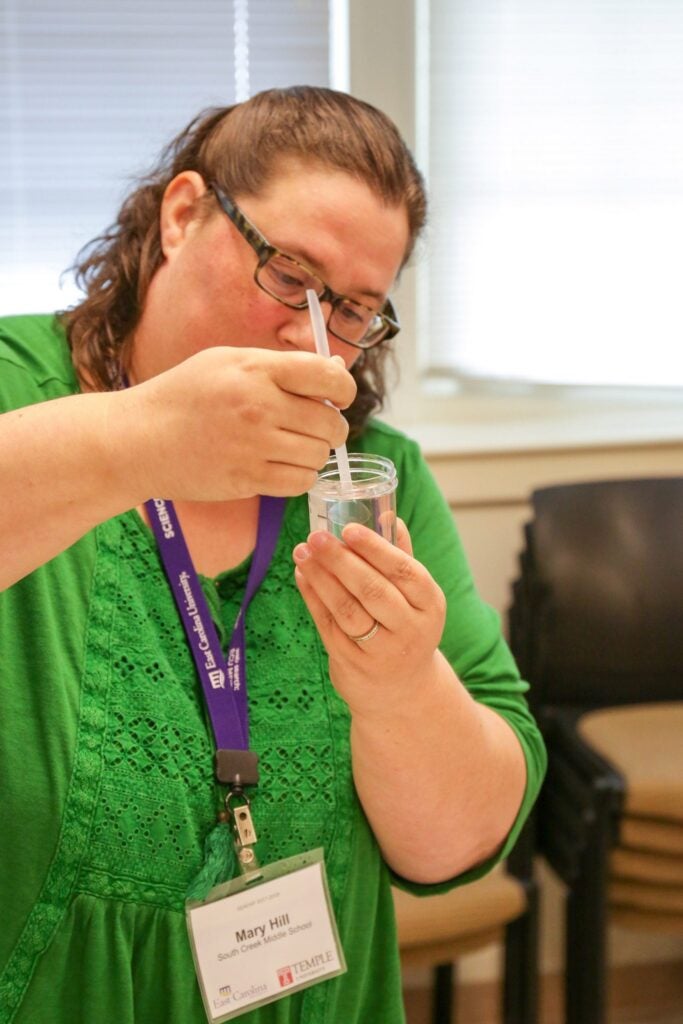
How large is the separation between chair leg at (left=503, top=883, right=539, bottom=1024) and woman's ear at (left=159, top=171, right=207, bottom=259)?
151cm

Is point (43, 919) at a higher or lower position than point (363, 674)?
lower

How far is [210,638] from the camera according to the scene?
1219mm

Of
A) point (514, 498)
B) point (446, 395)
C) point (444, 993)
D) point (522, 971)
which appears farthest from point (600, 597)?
point (444, 993)

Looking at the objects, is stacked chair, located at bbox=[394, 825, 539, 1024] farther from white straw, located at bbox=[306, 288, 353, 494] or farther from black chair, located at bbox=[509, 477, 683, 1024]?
white straw, located at bbox=[306, 288, 353, 494]

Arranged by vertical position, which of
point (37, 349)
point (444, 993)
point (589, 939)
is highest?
point (37, 349)

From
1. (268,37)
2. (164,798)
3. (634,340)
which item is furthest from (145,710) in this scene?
(634,340)

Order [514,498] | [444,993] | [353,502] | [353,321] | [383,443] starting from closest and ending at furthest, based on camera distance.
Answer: [353,502] → [353,321] → [383,443] → [444,993] → [514,498]

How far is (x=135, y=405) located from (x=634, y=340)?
2.07 meters

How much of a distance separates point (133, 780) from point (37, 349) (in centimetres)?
51

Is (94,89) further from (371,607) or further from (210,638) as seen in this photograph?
(371,607)

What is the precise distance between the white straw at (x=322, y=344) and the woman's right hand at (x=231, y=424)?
0.20 feet

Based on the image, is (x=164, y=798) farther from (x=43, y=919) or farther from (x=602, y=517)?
(x=602, y=517)

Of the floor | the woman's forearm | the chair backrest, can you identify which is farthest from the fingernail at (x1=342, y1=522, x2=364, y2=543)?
the floor

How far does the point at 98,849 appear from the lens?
1.11 meters
